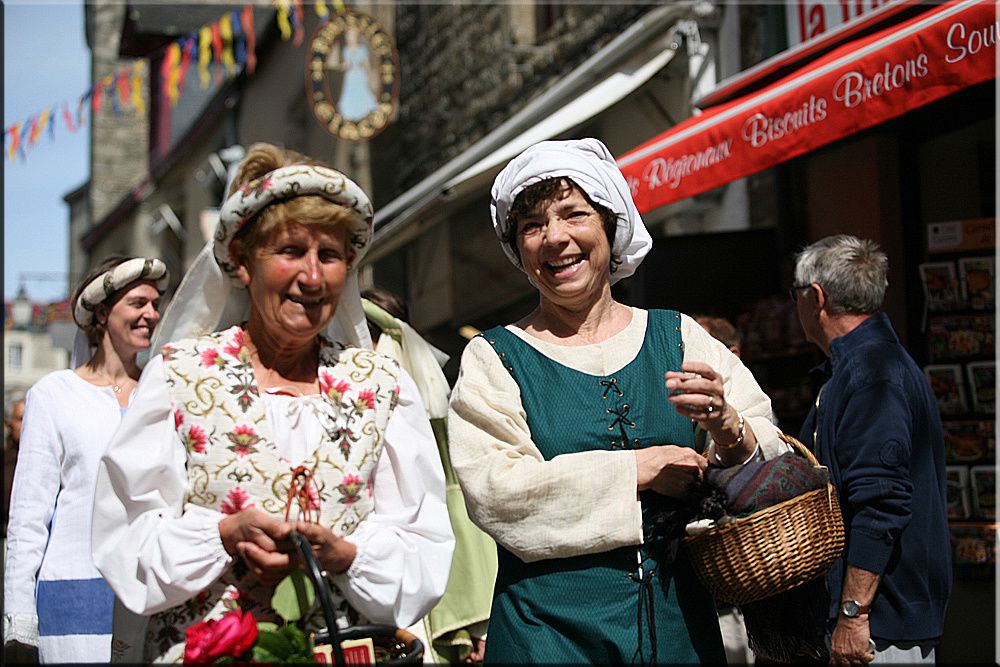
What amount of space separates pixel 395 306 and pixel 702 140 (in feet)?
6.02

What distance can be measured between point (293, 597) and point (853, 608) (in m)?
1.83

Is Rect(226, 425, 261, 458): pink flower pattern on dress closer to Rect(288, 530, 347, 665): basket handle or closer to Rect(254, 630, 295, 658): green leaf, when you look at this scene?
Rect(288, 530, 347, 665): basket handle

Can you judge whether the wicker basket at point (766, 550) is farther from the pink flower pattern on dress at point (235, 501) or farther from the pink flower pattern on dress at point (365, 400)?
the pink flower pattern on dress at point (235, 501)

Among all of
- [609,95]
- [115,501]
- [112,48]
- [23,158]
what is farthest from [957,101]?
[112,48]

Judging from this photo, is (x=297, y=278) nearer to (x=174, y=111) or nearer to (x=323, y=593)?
(x=323, y=593)

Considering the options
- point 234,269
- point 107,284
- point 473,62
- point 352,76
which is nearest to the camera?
point 234,269

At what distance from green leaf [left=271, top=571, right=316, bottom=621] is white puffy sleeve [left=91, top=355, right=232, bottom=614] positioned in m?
0.14

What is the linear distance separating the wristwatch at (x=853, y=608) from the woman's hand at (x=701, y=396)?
1.21 metres

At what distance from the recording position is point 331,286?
249cm

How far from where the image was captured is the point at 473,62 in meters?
12.7

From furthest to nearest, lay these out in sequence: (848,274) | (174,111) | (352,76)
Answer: (174,111) < (352,76) < (848,274)

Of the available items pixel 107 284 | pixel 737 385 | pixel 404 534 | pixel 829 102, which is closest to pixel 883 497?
pixel 737 385

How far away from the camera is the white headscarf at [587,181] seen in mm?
2799

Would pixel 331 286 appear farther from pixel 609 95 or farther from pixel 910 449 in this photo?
pixel 609 95
